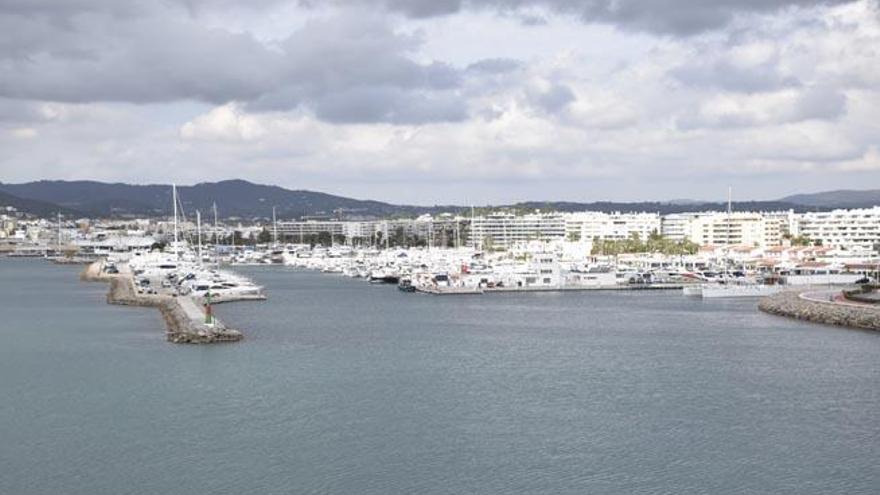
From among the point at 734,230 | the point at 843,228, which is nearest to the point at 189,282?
the point at 734,230

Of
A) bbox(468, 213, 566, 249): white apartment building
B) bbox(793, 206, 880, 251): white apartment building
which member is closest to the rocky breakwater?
bbox(793, 206, 880, 251): white apartment building

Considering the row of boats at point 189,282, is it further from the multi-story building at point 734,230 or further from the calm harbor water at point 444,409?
the multi-story building at point 734,230

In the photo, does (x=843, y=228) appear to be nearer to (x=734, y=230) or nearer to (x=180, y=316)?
(x=734, y=230)

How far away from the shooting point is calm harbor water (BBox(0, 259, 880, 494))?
480 inches

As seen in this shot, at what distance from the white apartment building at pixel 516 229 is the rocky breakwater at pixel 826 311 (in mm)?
59505

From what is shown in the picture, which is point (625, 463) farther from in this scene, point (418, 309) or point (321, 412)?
point (418, 309)

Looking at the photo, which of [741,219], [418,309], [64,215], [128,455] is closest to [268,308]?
[418,309]

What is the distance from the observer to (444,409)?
15.8m

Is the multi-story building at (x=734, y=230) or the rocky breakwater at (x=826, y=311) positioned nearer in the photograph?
the rocky breakwater at (x=826, y=311)

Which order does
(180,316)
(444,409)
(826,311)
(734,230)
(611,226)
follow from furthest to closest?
(611,226), (734,230), (826,311), (180,316), (444,409)

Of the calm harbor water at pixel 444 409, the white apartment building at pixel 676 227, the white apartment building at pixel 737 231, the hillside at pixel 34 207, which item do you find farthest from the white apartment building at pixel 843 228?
the hillside at pixel 34 207

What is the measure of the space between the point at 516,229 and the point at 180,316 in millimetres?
69063

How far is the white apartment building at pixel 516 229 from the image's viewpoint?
93438 mm

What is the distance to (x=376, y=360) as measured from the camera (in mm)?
20875
